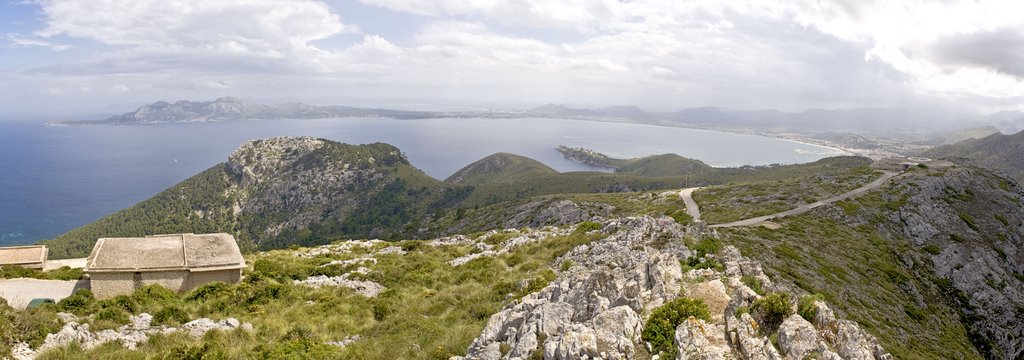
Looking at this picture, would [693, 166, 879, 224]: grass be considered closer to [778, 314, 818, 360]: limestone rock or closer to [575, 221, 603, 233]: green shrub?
[575, 221, 603, 233]: green shrub

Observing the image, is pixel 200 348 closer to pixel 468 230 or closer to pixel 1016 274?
pixel 468 230

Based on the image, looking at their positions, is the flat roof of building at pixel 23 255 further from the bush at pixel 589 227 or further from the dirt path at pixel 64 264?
the bush at pixel 589 227

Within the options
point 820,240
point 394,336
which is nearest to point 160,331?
point 394,336

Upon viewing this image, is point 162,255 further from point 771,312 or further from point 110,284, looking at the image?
point 771,312

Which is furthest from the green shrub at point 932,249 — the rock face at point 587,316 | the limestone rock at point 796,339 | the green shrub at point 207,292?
the green shrub at point 207,292

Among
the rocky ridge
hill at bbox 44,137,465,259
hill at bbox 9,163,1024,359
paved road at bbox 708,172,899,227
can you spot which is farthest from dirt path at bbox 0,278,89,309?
hill at bbox 44,137,465,259

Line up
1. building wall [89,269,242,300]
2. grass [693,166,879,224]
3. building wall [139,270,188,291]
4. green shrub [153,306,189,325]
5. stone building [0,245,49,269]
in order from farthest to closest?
1. grass [693,166,879,224]
2. stone building [0,245,49,269]
3. building wall [139,270,188,291]
4. building wall [89,269,242,300]
5. green shrub [153,306,189,325]

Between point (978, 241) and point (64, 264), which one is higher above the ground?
point (64, 264)

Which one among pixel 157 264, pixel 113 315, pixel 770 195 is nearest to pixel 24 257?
pixel 157 264
